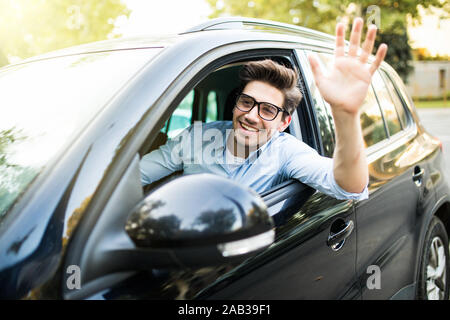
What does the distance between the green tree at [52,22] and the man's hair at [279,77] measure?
30.4 ft

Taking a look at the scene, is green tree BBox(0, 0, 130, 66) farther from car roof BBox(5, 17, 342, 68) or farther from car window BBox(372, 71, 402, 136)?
car window BBox(372, 71, 402, 136)

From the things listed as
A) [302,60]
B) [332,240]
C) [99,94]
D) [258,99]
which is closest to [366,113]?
[302,60]

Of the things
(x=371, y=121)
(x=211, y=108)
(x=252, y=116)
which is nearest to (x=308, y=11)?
(x=211, y=108)

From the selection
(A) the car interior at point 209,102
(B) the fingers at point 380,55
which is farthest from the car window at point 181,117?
(B) the fingers at point 380,55

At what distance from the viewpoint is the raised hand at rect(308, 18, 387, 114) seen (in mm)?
1330

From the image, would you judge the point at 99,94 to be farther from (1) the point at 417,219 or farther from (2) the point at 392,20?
(2) the point at 392,20

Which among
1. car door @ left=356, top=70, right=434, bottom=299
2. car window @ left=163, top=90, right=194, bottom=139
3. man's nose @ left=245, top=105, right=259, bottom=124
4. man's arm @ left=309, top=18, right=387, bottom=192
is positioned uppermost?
man's arm @ left=309, top=18, right=387, bottom=192

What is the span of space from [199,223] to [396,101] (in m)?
2.50

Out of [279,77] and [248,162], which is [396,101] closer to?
[279,77]

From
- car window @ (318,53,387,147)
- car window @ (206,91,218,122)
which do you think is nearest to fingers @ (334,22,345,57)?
car window @ (318,53,387,147)

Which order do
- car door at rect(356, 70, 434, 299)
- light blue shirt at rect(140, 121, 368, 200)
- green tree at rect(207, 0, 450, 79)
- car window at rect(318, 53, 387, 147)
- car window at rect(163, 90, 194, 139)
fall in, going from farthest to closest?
green tree at rect(207, 0, 450, 79) → car window at rect(163, 90, 194, 139) → car window at rect(318, 53, 387, 147) → car door at rect(356, 70, 434, 299) → light blue shirt at rect(140, 121, 368, 200)

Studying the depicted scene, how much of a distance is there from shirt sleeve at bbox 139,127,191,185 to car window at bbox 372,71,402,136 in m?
1.38

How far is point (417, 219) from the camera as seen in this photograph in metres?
2.29

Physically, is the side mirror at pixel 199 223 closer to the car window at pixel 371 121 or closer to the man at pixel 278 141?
the man at pixel 278 141
